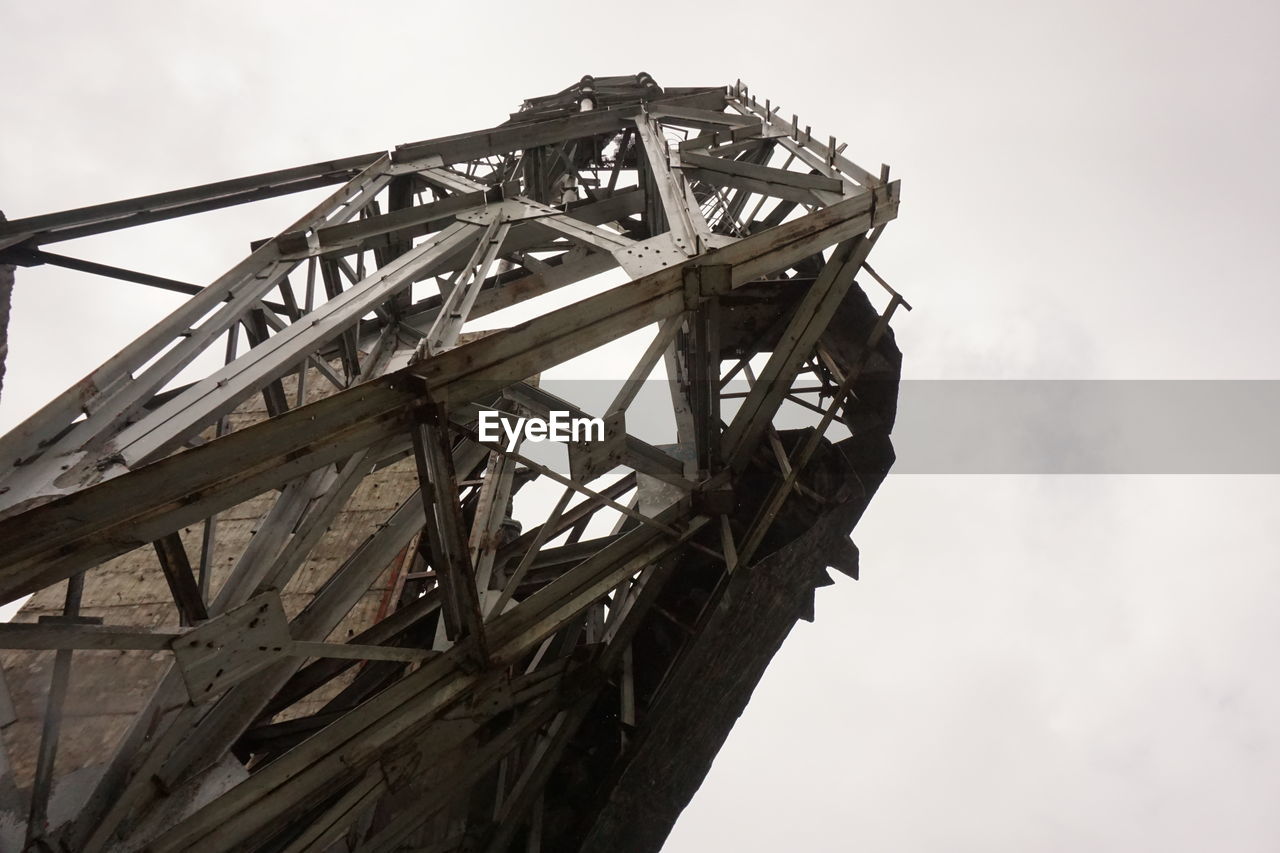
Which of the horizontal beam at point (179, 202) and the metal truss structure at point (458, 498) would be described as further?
the horizontal beam at point (179, 202)

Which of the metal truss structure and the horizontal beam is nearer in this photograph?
the metal truss structure

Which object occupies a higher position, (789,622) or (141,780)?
(789,622)

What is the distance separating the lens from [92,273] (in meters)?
4.80

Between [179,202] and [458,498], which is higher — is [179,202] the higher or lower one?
the higher one

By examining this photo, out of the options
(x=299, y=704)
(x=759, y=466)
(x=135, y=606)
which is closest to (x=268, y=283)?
(x=759, y=466)

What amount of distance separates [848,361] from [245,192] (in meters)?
5.22

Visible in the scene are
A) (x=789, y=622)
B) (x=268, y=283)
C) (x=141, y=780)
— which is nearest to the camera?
(x=141, y=780)

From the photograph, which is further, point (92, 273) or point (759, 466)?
point (759, 466)

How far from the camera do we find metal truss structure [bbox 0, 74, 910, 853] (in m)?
3.14

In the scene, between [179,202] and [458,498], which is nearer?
[458,498]

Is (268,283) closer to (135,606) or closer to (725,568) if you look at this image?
(725,568)

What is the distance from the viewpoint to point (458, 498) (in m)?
4.09

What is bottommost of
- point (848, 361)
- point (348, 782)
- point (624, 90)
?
point (348, 782)

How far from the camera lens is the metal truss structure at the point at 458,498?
314 cm
